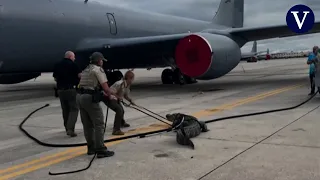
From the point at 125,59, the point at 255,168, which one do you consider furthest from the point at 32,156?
the point at 125,59

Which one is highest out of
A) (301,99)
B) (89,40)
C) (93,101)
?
(89,40)

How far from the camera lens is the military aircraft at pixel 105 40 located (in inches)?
455

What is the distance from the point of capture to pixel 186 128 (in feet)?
18.9

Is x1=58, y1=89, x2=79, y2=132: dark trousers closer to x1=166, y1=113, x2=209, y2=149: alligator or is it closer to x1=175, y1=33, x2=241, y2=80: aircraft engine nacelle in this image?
x1=166, y1=113, x2=209, y2=149: alligator

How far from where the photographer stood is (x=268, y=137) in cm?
561

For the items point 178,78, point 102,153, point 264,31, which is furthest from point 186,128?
point 178,78

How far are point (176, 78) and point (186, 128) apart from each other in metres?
11.1

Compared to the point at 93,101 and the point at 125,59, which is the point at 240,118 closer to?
→ the point at 93,101

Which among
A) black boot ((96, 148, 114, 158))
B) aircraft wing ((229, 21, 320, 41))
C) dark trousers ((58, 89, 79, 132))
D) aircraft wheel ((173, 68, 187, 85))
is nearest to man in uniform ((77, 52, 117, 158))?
black boot ((96, 148, 114, 158))

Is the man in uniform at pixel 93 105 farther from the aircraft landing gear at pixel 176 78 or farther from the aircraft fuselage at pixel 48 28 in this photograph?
the aircraft landing gear at pixel 176 78

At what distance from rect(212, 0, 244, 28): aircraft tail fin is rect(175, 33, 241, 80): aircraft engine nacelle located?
10287 millimetres

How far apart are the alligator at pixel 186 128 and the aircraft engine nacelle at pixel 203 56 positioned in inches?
242

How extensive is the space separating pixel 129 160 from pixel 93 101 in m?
0.91

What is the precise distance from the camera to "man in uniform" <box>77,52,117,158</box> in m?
4.97
